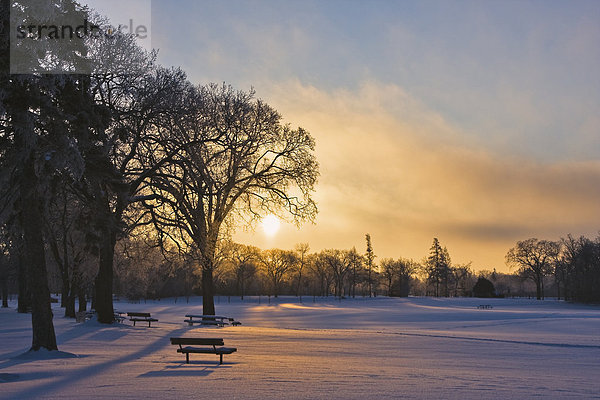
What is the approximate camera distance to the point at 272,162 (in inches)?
1383

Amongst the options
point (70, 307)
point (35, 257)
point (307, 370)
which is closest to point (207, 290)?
point (70, 307)

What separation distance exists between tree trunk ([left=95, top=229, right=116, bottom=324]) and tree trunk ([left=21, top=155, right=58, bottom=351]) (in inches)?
416

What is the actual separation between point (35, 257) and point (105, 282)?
12.1 metres

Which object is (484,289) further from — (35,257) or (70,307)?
(35,257)

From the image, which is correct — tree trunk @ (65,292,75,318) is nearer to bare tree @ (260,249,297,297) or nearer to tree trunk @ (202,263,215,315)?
tree trunk @ (202,263,215,315)

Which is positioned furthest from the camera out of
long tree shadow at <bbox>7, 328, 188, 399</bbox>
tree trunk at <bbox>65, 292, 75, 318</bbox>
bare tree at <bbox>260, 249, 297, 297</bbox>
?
bare tree at <bbox>260, 249, 297, 297</bbox>

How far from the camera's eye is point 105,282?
2778 centimetres

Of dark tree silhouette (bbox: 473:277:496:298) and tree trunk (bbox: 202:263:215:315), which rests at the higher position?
tree trunk (bbox: 202:263:215:315)

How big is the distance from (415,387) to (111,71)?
1842 centimetres

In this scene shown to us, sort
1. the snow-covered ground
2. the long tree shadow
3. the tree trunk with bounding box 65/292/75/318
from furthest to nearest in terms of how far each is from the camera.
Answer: the tree trunk with bounding box 65/292/75/318 < the snow-covered ground < the long tree shadow

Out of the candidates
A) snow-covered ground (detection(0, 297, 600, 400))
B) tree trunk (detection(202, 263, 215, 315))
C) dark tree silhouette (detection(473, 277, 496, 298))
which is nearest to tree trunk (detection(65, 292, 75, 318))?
tree trunk (detection(202, 263, 215, 315))

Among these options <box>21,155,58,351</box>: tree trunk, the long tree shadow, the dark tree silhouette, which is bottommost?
the dark tree silhouette

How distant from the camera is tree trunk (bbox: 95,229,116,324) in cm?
2748

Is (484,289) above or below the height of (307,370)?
below
